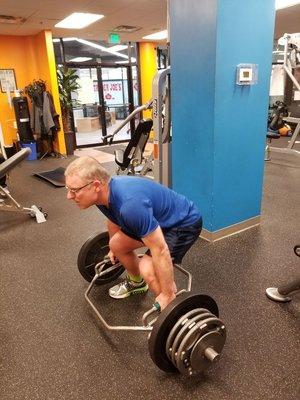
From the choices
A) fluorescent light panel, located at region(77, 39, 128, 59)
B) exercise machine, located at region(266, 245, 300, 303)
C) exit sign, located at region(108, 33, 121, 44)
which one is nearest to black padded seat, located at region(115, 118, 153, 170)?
exercise machine, located at region(266, 245, 300, 303)

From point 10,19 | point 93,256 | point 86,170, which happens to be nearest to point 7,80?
point 10,19

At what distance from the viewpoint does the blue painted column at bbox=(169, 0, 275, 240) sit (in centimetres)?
229

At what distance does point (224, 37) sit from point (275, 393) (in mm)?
2176

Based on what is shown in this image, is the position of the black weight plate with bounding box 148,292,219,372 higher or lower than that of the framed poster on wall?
lower

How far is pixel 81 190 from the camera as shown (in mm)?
1446

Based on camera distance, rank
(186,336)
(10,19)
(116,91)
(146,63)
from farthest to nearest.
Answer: (116,91) → (146,63) → (10,19) → (186,336)

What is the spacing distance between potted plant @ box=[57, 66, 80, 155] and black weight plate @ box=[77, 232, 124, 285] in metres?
5.04

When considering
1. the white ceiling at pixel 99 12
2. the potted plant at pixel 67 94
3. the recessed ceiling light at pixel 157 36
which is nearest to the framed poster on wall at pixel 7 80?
the white ceiling at pixel 99 12

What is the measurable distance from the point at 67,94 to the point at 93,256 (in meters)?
5.39

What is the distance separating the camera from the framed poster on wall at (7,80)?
6.48 m

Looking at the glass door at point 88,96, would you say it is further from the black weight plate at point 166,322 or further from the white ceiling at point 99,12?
the black weight plate at point 166,322

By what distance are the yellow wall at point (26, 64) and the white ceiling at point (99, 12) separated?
0.82 feet

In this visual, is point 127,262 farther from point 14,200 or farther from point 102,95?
point 102,95

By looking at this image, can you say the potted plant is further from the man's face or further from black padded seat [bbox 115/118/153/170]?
the man's face
